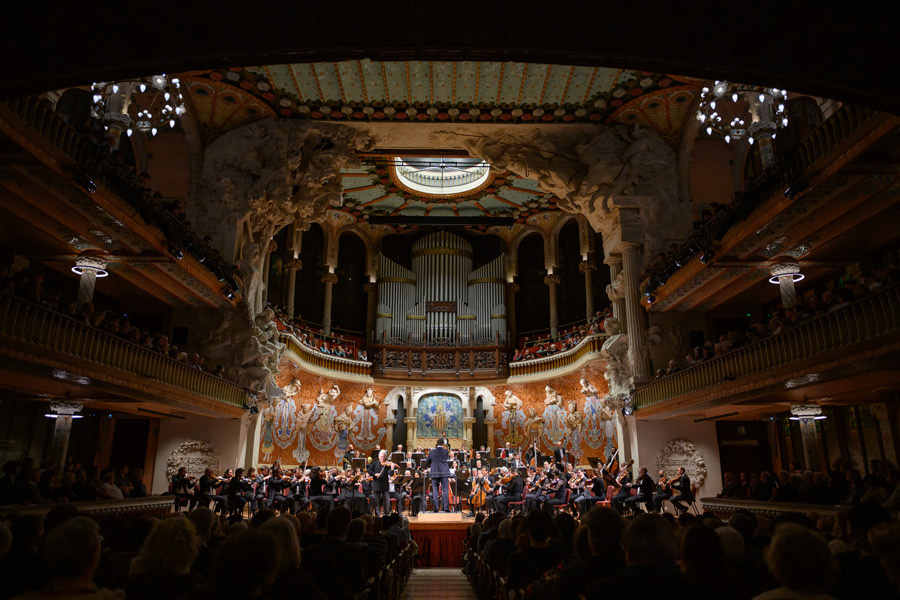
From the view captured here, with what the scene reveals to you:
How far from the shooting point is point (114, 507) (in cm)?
1031

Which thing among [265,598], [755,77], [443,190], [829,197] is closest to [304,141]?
[443,190]

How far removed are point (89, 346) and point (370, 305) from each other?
14.8 meters

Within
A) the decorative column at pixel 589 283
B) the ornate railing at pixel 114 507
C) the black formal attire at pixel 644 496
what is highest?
the decorative column at pixel 589 283

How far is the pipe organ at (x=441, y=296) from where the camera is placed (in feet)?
78.3

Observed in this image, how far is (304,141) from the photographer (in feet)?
56.5

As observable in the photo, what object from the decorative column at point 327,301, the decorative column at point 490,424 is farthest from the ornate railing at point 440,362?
the decorative column at point 327,301

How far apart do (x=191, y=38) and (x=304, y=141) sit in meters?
12.9

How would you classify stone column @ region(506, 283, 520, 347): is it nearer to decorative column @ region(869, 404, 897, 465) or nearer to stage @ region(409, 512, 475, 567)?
stage @ region(409, 512, 475, 567)

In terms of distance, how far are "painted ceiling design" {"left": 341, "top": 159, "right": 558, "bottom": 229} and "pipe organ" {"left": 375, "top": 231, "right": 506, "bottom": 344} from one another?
1.83 metres

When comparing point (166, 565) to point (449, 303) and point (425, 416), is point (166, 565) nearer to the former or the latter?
point (425, 416)

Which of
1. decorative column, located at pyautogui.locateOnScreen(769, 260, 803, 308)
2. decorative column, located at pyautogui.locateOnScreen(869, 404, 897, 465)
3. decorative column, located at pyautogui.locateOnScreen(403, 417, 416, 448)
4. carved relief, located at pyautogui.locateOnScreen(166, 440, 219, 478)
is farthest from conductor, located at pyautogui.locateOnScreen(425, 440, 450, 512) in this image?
decorative column, located at pyautogui.locateOnScreen(869, 404, 897, 465)

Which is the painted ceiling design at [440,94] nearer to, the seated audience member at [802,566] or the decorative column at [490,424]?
the decorative column at [490,424]

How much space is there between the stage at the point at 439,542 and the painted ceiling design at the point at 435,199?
38.5 ft

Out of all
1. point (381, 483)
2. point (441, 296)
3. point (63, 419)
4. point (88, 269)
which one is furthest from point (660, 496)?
point (441, 296)
